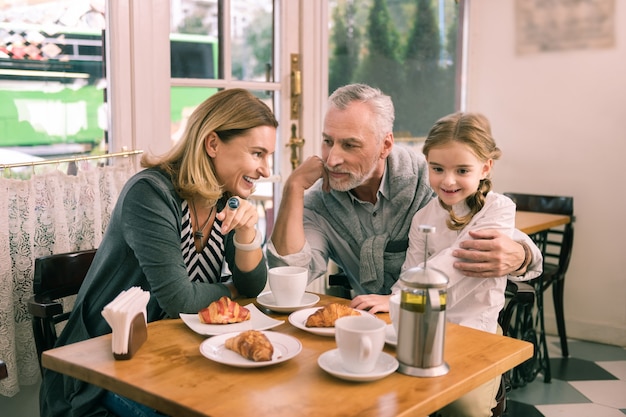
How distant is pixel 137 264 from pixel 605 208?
301 centimetres

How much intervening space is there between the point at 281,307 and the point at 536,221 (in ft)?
7.11

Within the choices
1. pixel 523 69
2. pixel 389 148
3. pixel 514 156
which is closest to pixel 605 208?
pixel 514 156

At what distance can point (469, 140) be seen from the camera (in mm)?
1907

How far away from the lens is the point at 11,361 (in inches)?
79.0

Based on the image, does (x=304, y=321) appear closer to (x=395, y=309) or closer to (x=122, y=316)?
(x=395, y=309)

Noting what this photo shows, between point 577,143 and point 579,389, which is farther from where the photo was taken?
point 577,143

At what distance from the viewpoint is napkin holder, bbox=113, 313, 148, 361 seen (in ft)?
4.19

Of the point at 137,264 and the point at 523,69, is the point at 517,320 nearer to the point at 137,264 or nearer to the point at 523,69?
the point at 523,69

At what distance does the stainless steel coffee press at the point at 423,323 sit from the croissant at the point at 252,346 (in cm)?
24

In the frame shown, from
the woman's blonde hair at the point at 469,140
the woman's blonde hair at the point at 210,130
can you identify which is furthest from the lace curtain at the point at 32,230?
the woman's blonde hair at the point at 469,140

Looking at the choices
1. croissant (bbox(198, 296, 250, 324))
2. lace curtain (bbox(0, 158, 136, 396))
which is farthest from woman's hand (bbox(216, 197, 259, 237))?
lace curtain (bbox(0, 158, 136, 396))

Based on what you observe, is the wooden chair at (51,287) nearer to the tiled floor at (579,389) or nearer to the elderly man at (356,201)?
the elderly man at (356,201)

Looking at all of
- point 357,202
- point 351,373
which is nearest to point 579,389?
point 357,202

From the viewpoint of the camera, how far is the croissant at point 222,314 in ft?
4.81
